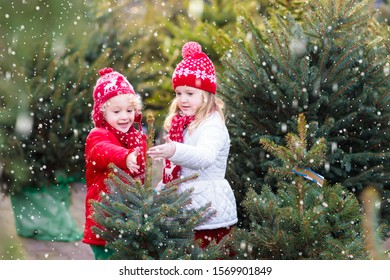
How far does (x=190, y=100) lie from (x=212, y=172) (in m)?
0.46

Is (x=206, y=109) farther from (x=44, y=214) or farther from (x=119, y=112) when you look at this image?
(x=44, y=214)

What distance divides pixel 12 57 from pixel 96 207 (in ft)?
10.6

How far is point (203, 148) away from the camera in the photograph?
12.0ft

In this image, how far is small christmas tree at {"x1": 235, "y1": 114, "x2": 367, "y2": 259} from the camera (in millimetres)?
3270

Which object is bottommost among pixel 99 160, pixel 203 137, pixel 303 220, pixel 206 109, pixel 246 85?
pixel 303 220

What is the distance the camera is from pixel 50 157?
6.05 m

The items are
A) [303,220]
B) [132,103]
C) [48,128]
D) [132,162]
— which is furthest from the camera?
[48,128]

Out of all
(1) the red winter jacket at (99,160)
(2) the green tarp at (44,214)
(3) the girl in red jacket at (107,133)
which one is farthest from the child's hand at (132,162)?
(2) the green tarp at (44,214)

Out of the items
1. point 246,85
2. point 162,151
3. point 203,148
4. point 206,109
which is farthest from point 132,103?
point 246,85

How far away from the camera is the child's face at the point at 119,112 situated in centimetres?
392

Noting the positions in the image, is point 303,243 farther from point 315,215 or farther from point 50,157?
point 50,157

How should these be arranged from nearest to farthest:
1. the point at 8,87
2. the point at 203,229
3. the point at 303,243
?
the point at 303,243 < the point at 203,229 < the point at 8,87

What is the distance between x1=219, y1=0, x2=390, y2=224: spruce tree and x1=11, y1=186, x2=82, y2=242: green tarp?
7.60 feet

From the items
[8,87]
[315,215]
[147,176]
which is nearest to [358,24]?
[315,215]
